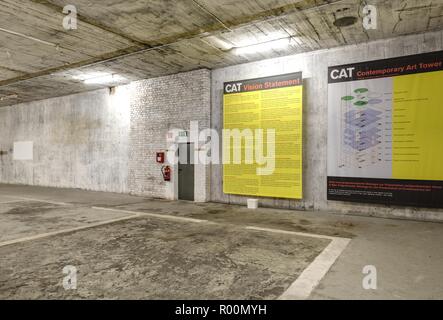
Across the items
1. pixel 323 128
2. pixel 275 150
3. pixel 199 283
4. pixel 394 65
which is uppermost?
pixel 394 65

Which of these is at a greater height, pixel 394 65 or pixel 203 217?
pixel 394 65

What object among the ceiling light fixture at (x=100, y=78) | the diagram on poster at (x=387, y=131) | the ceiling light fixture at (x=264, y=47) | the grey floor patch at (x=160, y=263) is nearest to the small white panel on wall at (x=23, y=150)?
the ceiling light fixture at (x=100, y=78)

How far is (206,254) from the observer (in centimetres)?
386

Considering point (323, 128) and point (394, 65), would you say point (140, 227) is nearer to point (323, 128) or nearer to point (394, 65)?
point (323, 128)

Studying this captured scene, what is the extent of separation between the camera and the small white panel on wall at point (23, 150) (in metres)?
13.4

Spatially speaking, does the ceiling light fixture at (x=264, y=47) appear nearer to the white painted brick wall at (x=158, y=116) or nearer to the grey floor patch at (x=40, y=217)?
the white painted brick wall at (x=158, y=116)

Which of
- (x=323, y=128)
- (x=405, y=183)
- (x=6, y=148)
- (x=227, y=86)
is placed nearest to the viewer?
(x=405, y=183)

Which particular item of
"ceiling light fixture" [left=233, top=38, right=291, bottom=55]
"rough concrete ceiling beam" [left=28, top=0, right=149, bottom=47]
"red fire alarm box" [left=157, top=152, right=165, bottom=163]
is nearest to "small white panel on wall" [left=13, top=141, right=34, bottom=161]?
"red fire alarm box" [left=157, top=152, right=165, bottom=163]

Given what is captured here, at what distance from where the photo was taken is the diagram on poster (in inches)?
224

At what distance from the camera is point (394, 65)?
600 centimetres

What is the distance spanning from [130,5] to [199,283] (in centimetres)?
444

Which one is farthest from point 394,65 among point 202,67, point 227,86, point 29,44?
point 29,44

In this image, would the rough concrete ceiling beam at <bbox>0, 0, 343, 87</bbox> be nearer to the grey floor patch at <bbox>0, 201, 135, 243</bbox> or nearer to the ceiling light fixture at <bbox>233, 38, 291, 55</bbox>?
the ceiling light fixture at <bbox>233, 38, 291, 55</bbox>

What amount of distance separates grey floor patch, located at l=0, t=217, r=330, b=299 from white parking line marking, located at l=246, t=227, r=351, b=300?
0.28 ft
